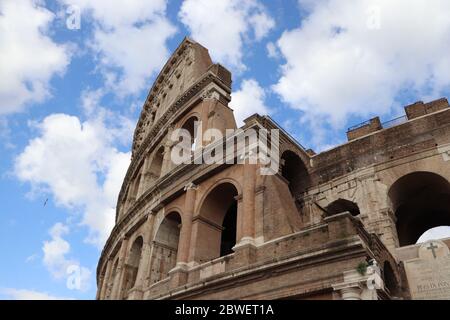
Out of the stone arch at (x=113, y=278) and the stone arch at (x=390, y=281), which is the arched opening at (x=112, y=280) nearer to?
the stone arch at (x=113, y=278)

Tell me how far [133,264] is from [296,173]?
7.82 meters

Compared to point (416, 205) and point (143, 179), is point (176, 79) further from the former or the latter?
point (416, 205)

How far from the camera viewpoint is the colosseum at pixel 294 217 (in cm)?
962

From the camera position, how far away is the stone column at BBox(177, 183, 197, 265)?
13177 mm

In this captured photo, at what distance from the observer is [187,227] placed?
13648 millimetres

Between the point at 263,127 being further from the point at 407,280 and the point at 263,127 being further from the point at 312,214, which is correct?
the point at 407,280

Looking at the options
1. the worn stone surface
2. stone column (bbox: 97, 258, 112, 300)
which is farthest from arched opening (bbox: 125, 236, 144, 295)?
the worn stone surface

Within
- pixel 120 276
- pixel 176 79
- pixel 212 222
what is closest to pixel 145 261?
pixel 120 276

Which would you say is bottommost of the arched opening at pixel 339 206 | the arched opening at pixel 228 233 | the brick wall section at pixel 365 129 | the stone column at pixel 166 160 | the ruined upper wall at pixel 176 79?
the arched opening at pixel 339 206

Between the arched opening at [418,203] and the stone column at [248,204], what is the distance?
432 centimetres

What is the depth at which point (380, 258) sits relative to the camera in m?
9.95

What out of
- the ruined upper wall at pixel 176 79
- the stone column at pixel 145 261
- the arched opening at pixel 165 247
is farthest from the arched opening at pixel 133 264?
the ruined upper wall at pixel 176 79
